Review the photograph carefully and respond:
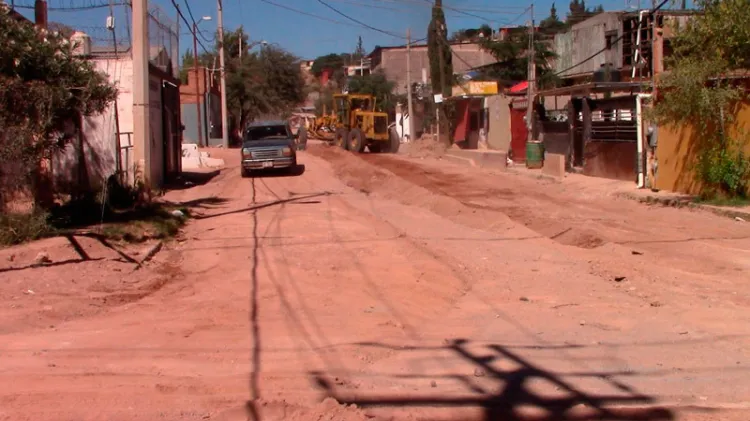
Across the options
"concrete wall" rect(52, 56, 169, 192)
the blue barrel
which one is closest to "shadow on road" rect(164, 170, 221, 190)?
"concrete wall" rect(52, 56, 169, 192)

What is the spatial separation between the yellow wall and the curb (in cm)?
87

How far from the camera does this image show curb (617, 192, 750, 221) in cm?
1647

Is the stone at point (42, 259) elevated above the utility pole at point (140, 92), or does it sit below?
below

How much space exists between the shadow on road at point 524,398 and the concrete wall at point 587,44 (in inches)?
1479

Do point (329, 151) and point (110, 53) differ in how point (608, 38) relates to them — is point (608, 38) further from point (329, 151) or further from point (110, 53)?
point (110, 53)

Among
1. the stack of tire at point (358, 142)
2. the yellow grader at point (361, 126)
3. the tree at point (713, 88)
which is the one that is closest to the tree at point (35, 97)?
the tree at point (713, 88)

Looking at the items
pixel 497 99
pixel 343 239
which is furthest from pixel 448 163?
pixel 343 239

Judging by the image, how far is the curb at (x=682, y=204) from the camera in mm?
16469

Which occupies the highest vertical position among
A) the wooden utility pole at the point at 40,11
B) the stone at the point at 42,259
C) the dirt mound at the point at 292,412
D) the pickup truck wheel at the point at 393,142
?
the wooden utility pole at the point at 40,11

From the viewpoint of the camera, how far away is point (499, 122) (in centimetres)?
3991

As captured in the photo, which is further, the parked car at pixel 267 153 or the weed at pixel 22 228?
the parked car at pixel 267 153

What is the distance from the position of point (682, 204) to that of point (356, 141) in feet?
83.5

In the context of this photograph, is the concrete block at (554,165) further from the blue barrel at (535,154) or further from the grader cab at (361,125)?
the grader cab at (361,125)

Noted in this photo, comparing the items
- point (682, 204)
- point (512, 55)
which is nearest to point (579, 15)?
point (512, 55)
